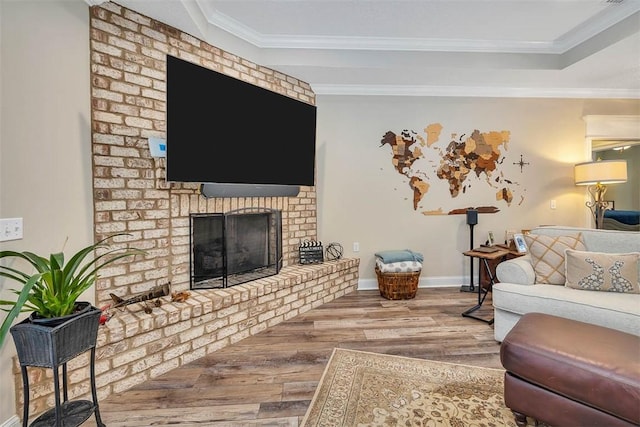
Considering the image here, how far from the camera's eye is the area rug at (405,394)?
1649 mm

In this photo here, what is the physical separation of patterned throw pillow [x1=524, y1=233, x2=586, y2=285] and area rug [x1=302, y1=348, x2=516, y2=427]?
921 mm

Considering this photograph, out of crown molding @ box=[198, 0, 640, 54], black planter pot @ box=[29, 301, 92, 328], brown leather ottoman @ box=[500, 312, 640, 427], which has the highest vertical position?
crown molding @ box=[198, 0, 640, 54]

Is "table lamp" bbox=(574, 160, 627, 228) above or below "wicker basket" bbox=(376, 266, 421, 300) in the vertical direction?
above

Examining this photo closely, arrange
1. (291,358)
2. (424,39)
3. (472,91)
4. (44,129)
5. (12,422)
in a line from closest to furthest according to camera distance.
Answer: (12,422) → (44,129) → (291,358) → (424,39) → (472,91)

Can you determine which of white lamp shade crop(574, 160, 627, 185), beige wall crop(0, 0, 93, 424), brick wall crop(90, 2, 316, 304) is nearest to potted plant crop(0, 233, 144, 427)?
beige wall crop(0, 0, 93, 424)

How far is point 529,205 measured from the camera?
404 centimetres

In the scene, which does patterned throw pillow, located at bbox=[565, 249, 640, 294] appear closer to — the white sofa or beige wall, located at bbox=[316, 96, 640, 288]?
the white sofa

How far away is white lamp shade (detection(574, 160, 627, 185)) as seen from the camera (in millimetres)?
3547

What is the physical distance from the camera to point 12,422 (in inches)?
61.3

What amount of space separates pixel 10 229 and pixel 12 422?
95 cm

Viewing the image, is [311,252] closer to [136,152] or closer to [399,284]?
[399,284]

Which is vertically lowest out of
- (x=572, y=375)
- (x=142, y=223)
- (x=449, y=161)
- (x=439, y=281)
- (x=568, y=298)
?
(x=439, y=281)

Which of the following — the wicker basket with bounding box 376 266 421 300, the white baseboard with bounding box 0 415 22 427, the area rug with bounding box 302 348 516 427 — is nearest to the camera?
the white baseboard with bounding box 0 415 22 427

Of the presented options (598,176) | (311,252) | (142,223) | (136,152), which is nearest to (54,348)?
(142,223)
